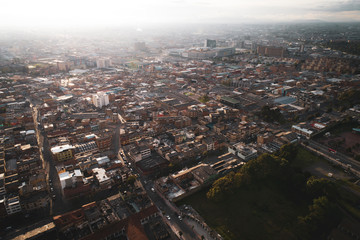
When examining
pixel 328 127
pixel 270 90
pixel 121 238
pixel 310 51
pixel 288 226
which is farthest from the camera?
pixel 310 51

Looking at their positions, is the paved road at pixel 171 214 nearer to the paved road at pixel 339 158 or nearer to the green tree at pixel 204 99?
the paved road at pixel 339 158

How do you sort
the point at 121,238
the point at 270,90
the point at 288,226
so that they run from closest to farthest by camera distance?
the point at 121,238
the point at 288,226
the point at 270,90

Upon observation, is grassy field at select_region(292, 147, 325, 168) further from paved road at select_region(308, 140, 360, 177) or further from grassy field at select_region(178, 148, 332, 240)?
grassy field at select_region(178, 148, 332, 240)

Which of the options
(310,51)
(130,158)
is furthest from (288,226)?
(310,51)

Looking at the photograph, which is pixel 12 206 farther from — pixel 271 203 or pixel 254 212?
pixel 271 203

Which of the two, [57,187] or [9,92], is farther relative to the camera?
[9,92]

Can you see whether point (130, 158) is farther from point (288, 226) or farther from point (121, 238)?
point (288, 226)

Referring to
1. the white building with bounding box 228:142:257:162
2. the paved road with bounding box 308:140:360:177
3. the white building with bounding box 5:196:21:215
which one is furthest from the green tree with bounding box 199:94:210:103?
the white building with bounding box 5:196:21:215
